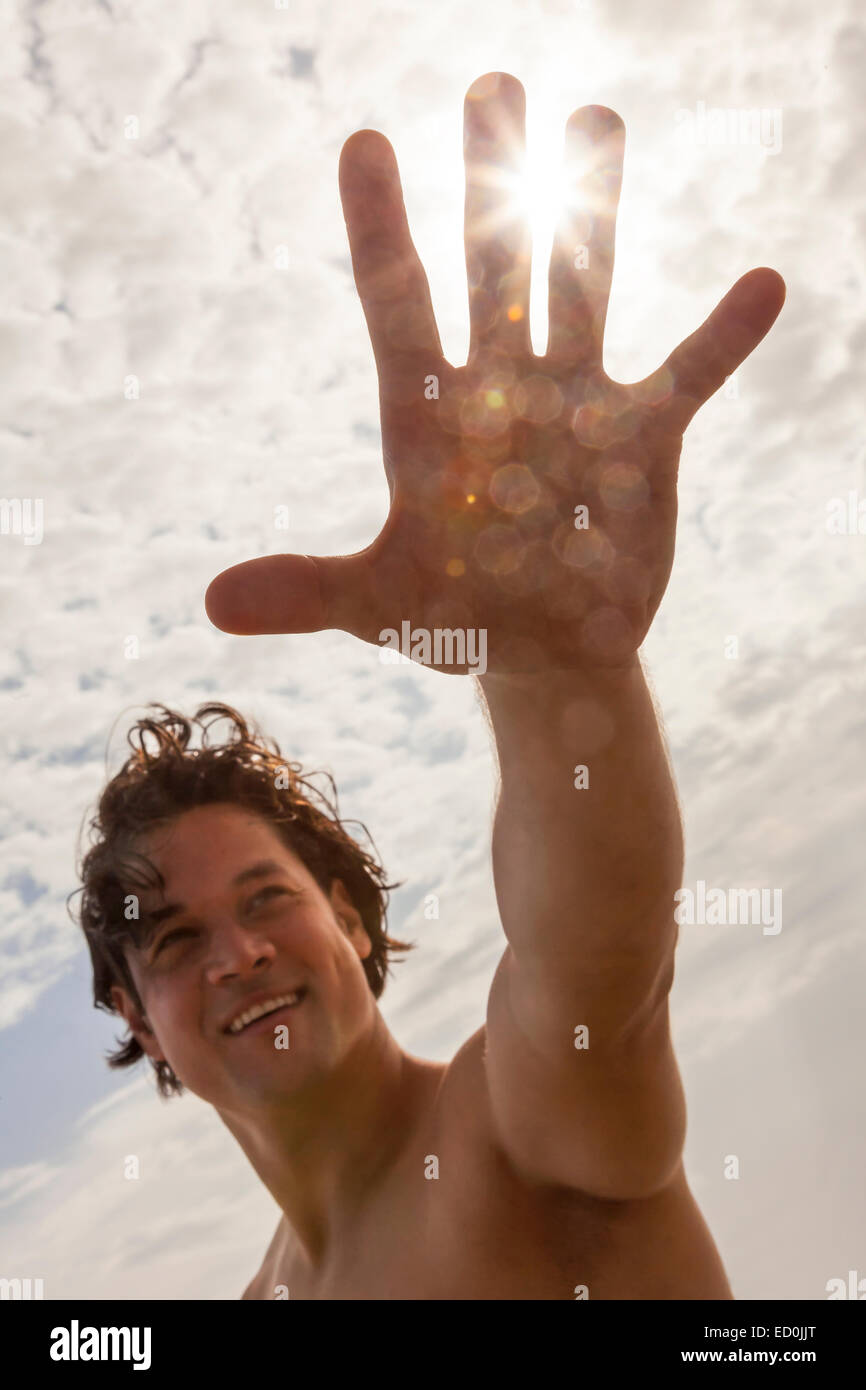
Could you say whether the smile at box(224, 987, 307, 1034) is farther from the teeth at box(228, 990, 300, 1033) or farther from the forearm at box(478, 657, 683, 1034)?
the forearm at box(478, 657, 683, 1034)

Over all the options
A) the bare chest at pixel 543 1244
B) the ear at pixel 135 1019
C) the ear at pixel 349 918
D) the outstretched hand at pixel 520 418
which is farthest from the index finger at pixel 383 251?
the ear at pixel 135 1019

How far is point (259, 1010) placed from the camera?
112 inches

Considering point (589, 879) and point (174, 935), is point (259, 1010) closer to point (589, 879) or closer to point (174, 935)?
point (174, 935)

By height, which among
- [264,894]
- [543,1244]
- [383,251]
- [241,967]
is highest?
[383,251]

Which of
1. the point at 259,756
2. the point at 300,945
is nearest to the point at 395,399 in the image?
the point at 300,945

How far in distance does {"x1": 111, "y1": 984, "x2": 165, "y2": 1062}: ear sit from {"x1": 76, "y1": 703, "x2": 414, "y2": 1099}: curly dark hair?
44mm

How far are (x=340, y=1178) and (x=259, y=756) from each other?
65.2 inches

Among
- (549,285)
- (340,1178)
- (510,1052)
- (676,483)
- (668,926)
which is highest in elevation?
(549,285)

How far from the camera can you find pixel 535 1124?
2.13 m

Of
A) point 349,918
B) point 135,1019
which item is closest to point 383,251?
point 349,918

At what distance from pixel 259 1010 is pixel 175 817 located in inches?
37.6

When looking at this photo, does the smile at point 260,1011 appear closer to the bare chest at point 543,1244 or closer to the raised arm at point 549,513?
the bare chest at point 543,1244

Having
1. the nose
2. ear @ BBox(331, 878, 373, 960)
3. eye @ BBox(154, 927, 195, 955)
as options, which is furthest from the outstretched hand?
ear @ BBox(331, 878, 373, 960)

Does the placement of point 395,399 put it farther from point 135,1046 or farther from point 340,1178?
point 135,1046
